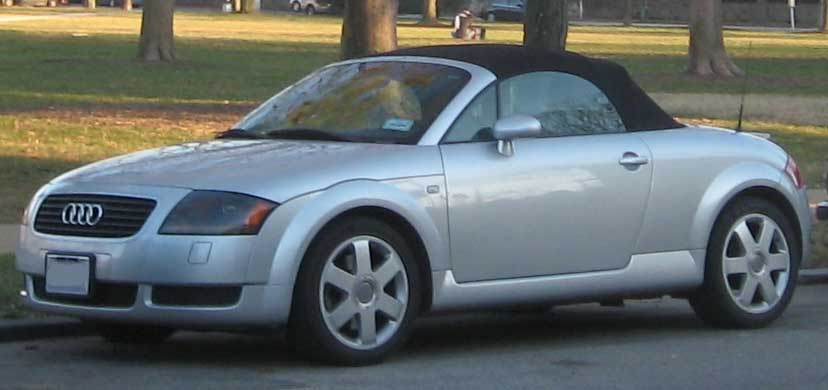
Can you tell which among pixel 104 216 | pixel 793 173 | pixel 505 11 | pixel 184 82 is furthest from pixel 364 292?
pixel 505 11

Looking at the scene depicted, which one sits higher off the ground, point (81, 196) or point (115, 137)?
point (81, 196)

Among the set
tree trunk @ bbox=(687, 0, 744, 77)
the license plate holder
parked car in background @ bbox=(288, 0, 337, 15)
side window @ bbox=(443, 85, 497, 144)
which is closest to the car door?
side window @ bbox=(443, 85, 497, 144)

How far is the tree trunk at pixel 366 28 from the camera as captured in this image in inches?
731

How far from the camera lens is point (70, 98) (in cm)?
2472

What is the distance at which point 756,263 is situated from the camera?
934cm

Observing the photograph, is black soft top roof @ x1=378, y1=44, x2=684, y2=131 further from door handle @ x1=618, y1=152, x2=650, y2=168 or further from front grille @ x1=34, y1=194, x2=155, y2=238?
front grille @ x1=34, y1=194, x2=155, y2=238

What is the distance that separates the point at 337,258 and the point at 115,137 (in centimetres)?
1203

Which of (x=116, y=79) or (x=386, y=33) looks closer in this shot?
(x=386, y=33)

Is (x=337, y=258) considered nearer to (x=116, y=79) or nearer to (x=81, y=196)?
(x=81, y=196)

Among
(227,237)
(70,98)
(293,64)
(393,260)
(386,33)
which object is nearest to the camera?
(227,237)

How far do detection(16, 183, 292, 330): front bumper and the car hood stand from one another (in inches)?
5.5

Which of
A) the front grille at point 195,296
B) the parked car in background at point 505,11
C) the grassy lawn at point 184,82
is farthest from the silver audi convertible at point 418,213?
the parked car in background at point 505,11

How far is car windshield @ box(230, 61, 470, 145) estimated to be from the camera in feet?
27.9

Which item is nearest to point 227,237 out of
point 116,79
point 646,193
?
point 646,193
